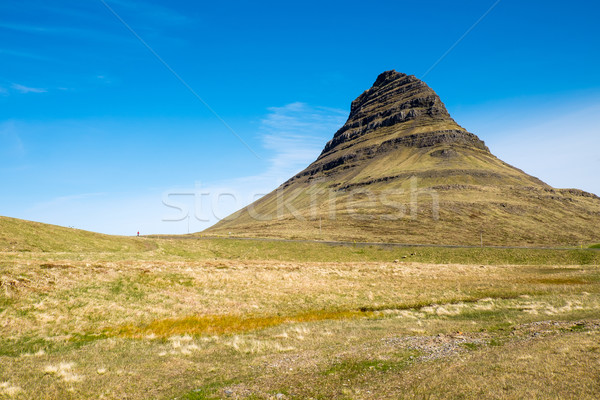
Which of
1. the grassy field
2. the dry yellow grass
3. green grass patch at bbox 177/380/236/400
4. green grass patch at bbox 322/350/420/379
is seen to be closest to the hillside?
the grassy field

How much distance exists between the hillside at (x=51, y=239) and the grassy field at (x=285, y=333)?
132 inches

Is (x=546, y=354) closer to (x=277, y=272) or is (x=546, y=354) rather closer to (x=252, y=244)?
(x=277, y=272)

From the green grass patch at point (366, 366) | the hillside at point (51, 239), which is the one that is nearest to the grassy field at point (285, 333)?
the green grass patch at point (366, 366)

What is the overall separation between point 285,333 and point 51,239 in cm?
5246

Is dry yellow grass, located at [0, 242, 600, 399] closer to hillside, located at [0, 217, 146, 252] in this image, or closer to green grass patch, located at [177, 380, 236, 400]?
green grass patch, located at [177, 380, 236, 400]

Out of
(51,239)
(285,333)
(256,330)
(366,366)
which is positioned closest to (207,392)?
(366,366)

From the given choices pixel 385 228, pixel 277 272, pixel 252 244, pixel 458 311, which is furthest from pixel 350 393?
pixel 385 228

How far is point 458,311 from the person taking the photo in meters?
28.2

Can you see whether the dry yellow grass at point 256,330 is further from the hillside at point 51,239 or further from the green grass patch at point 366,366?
the hillside at point 51,239

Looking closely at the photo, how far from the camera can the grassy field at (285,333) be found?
1152 centimetres

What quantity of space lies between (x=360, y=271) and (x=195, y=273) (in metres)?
25.3

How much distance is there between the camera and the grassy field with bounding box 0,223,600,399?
1152 cm

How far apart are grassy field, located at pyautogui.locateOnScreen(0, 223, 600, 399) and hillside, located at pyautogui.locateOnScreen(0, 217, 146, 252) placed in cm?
335

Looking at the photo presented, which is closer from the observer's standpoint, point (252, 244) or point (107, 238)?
point (107, 238)
